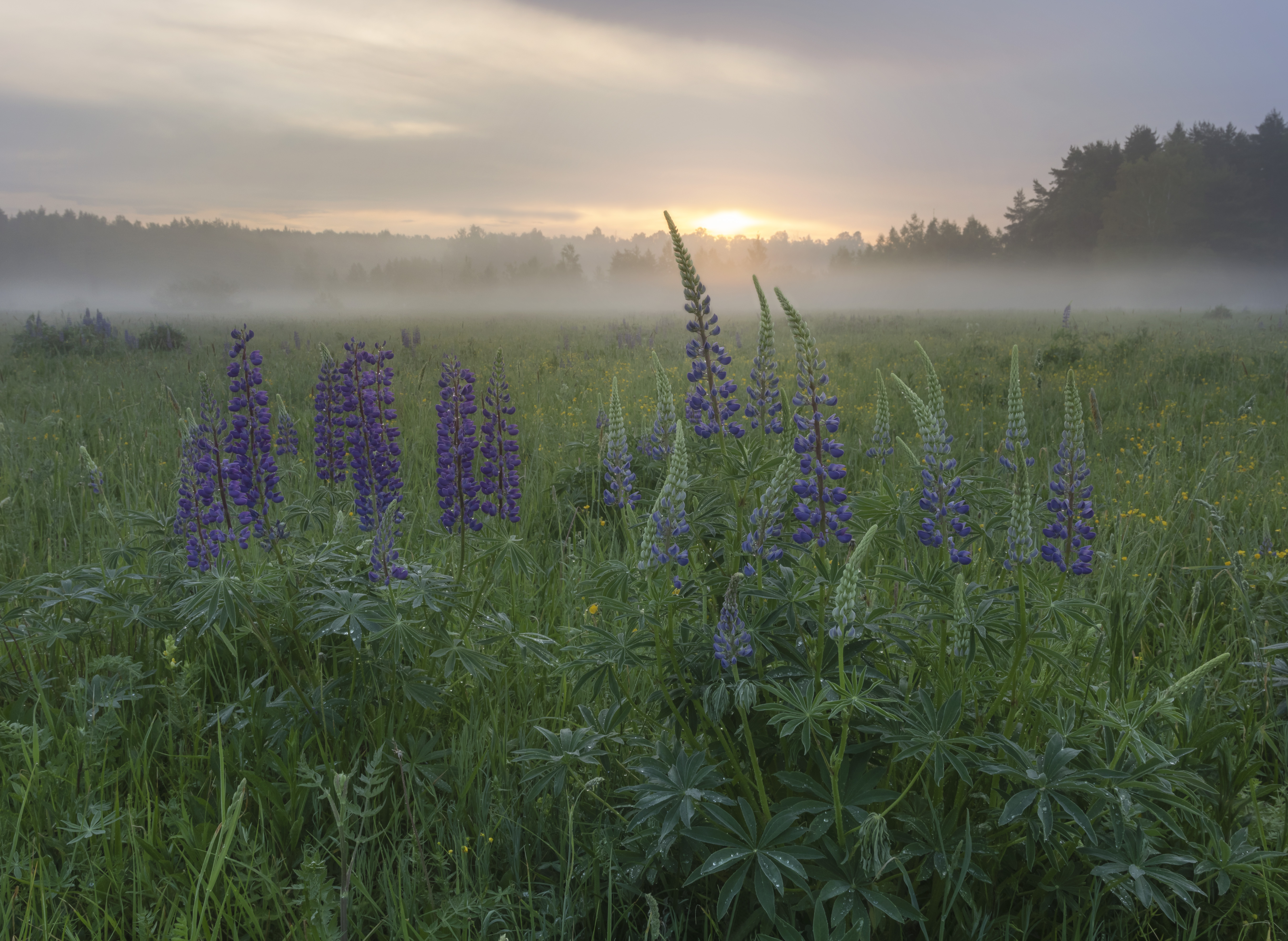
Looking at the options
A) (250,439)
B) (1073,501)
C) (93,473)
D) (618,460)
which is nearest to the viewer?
(1073,501)

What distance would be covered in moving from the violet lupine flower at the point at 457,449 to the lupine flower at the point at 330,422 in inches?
25.8

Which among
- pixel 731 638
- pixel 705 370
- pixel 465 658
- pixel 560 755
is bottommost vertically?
pixel 560 755

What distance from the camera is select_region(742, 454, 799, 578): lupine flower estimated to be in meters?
1.73

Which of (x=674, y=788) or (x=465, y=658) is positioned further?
(x=465, y=658)

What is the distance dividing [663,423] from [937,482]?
3.85 ft

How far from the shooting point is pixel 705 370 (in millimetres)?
2357

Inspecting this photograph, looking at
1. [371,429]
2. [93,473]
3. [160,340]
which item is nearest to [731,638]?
[371,429]

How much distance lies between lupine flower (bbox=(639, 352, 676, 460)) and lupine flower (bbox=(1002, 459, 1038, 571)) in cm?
113

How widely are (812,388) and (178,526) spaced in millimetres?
2791

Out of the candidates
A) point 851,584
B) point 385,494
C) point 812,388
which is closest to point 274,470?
point 385,494

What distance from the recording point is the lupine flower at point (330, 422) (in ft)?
11.4

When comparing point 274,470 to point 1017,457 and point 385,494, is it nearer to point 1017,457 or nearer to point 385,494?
point 385,494

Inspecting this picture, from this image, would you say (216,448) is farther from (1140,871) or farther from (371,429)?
(1140,871)

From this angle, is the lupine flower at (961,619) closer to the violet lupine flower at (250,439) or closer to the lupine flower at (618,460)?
the lupine flower at (618,460)
